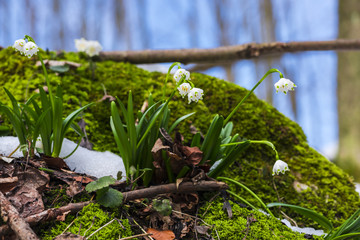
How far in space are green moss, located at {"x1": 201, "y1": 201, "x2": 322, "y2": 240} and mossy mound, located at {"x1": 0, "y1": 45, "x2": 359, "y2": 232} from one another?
1.14 ft

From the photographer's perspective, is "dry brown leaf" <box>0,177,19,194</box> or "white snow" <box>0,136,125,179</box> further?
"white snow" <box>0,136,125,179</box>

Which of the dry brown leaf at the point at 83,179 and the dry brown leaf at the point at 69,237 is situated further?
the dry brown leaf at the point at 83,179

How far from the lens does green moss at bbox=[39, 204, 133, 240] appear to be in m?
1.08

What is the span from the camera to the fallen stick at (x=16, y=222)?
92cm

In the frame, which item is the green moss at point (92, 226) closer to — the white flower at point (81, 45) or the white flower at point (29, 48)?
the white flower at point (29, 48)

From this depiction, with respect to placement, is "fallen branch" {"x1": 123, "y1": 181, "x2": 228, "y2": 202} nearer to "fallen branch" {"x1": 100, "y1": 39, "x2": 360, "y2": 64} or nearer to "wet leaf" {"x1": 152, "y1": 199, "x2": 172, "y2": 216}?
"wet leaf" {"x1": 152, "y1": 199, "x2": 172, "y2": 216}

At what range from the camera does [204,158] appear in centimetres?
147

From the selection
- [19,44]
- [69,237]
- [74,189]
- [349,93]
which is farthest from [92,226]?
[349,93]

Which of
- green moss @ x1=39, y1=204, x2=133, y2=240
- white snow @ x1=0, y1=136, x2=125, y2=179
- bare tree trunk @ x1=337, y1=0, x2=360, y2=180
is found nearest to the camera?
green moss @ x1=39, y1=204, x2=133, y2=240

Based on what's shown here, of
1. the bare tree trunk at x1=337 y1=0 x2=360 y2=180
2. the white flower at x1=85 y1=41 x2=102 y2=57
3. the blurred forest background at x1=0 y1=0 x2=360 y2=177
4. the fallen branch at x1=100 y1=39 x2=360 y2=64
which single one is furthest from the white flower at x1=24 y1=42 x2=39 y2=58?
the blurred forest background at x1=0 y1=0 x2=360 y2=177

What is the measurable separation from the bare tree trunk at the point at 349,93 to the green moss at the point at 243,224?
4505 mm

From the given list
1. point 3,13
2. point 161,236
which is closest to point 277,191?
point 161,236

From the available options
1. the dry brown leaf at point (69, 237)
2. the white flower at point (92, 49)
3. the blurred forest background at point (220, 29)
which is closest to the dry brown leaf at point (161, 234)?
the dry brown leaf at point (69, 237)

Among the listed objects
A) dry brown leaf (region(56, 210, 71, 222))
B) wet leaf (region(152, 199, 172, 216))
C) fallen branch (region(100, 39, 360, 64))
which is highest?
fallen branch (region(100, 39, 360, 64))
